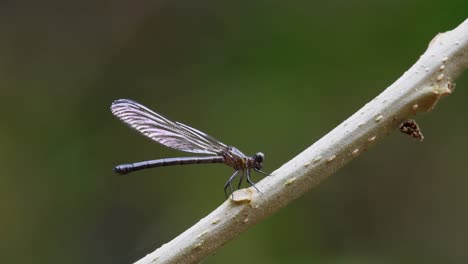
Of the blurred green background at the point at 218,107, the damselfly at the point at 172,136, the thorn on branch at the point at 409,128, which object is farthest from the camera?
the blurred green background at the point at 218,107

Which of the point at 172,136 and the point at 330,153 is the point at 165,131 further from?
the point at 330,153

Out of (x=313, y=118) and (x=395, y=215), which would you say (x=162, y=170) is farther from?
(x=395, y=215)

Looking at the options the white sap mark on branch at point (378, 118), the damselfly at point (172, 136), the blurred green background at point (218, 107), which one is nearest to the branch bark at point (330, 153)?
the white sap mark on branch at point (378, 118)

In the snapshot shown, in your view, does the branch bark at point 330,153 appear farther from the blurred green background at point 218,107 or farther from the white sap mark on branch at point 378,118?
the blurred green background at point 218,107

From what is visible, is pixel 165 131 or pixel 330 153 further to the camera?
pixel 165 131

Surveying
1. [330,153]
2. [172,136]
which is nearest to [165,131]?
[172,136]

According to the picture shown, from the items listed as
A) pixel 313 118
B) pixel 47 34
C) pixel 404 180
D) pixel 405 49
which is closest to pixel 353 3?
pixel 405 49
